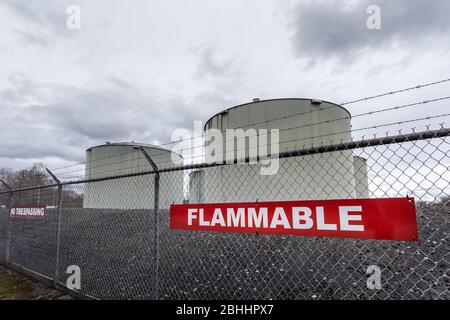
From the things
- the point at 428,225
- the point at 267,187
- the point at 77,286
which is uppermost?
the point at 267,187

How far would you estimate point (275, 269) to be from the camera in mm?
4848

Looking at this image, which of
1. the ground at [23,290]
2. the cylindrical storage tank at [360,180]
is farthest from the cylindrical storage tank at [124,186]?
the ground at [23,290]

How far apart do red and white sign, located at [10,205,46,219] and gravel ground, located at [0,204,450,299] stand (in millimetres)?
811

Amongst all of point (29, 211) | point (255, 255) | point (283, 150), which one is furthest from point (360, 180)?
point (29, 211)

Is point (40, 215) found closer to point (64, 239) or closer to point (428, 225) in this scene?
point (64, 239)

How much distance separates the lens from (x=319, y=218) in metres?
2.24

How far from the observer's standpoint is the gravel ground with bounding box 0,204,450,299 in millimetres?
4152

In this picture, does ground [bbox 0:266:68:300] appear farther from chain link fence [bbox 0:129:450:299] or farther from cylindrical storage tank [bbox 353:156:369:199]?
cylindrical storage tank [bbox 353:156:369:199]

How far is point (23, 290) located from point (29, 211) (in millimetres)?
1717

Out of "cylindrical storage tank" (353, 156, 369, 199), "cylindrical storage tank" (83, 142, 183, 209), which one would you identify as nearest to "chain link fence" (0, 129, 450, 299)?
"cylindrical storage tank" (353, 156, 369, 199)

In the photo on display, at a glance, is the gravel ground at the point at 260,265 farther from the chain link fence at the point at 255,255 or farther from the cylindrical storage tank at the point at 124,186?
the cylindrical storage tank at the point at 124,186

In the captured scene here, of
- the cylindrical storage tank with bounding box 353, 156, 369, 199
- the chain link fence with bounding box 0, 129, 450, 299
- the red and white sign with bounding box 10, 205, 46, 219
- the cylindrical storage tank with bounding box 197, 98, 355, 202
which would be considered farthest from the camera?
the cylindrical storage tank with bounding box 353, 156, 369, 199

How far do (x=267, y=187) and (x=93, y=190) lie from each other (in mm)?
11164
